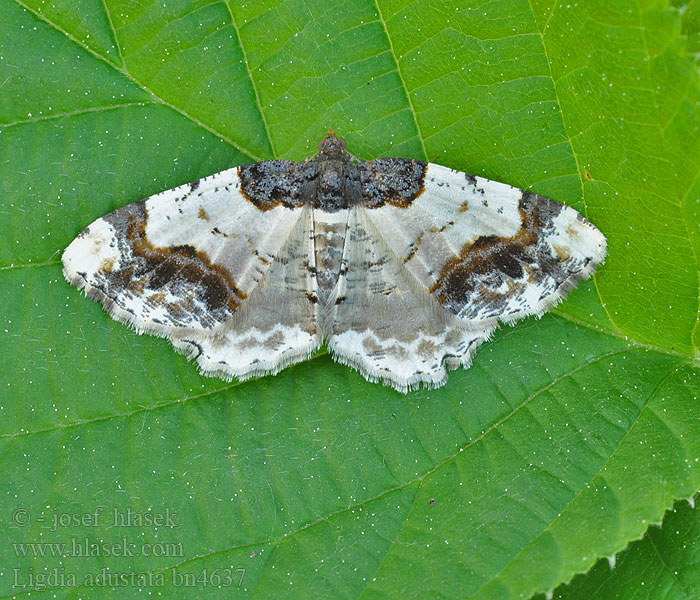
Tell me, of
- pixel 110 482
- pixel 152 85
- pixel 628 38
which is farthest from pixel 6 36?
pixel 628 38

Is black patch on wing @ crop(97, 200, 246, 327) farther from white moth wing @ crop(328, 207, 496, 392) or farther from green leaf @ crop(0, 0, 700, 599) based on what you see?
white moth wing @ crop(328, 207, 496, 392)

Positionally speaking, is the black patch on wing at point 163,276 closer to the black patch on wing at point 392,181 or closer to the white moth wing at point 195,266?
the white moth wing at point 195,266

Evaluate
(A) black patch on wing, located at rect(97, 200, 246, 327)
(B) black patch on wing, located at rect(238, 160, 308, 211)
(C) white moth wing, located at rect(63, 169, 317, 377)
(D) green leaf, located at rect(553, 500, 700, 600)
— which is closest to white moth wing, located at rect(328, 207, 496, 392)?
(C) white moth wing, located at rect(63, 169, 317, 377)

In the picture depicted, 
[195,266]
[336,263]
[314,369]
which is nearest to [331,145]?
[336,263]

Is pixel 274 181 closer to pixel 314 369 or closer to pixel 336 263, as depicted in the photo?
pixel 336 263

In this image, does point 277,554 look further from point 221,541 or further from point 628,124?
point 628,124

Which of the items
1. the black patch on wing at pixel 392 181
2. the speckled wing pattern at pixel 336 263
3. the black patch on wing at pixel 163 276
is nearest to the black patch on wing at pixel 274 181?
the speckled wing pattern at pixel 336 263

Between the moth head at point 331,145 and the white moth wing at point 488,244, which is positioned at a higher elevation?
the moth head at point 331,145
